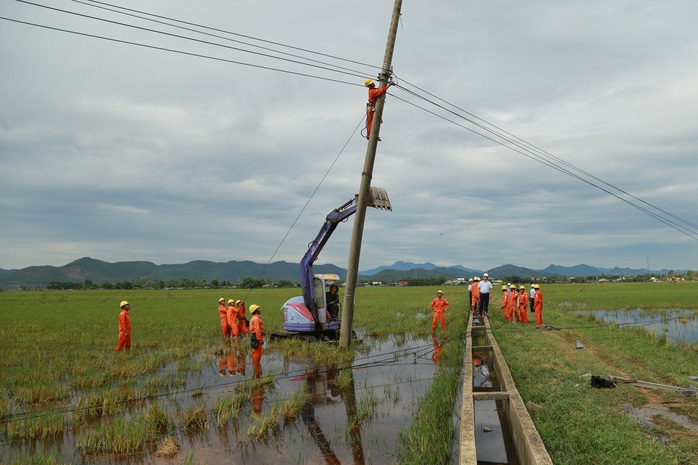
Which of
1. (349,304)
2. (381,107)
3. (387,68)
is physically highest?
(387,68)

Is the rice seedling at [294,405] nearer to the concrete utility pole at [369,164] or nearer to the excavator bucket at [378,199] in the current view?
the concrete utility pole at [369,164]

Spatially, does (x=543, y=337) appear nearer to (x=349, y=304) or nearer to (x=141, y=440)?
(x=349, y=304)

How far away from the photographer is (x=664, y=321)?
20547mm

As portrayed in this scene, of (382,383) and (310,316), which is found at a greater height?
(310,316)

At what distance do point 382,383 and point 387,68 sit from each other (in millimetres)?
7844

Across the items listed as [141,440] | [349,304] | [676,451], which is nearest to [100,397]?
[141,440]

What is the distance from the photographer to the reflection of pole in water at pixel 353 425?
5.77 metres

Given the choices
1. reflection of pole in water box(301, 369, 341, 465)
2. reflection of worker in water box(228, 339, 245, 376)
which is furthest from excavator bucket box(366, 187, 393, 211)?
reflection of worker in water box(228, 339, 245, 376)

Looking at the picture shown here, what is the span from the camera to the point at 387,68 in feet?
38.8

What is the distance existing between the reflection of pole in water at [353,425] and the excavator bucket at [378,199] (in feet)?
15.4

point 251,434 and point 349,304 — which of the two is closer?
point 251,434

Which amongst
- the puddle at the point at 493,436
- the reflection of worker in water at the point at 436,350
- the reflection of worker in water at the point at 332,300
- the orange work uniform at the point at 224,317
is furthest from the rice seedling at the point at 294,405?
the orange work uniform at the point at 224,317

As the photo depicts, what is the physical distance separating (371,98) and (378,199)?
8.76ft

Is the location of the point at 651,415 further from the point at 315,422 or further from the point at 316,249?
the point at 316,249
